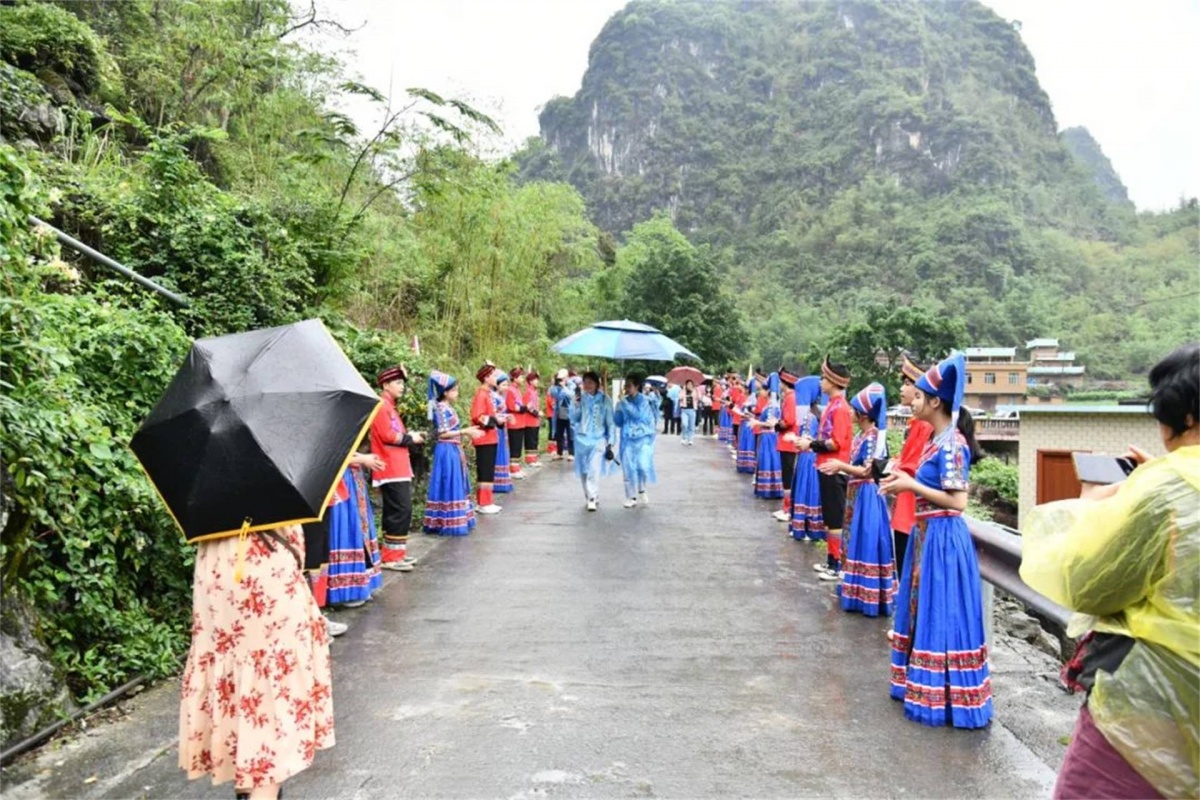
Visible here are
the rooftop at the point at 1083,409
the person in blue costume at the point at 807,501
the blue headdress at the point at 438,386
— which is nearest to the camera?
the blue headdress at the point at 438,386

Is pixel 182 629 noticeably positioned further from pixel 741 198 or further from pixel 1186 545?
pixel 741 198

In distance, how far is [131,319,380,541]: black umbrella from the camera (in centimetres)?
272

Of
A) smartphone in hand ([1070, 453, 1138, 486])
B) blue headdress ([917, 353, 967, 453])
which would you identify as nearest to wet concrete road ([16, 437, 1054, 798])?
blue headdress ([917, 353, 967, 453])

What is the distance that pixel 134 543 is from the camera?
435 cm

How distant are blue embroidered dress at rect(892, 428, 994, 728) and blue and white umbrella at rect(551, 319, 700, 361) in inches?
243

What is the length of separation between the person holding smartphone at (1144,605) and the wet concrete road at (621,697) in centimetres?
140

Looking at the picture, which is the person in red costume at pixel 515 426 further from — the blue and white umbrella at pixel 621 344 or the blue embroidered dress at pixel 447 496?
the blue embroidered dress at pixel 447 496

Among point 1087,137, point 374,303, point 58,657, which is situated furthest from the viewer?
point 1087,137

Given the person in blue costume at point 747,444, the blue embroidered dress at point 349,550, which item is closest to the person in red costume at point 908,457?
the blue embroidered dress at point 349,550

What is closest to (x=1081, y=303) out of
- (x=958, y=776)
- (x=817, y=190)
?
(x=817, y=190)

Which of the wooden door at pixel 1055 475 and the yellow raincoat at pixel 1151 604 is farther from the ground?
the yellow raincoat at pixel 1151 604

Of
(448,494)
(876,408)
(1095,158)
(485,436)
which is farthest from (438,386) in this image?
(1095,158)

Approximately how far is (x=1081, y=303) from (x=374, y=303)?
70635 millimetres

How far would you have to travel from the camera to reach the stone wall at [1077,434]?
1559 cm
